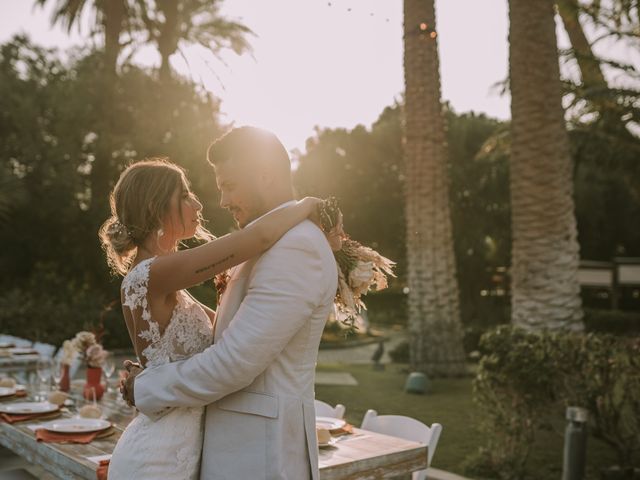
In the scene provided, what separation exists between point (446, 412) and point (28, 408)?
4837 millimetres

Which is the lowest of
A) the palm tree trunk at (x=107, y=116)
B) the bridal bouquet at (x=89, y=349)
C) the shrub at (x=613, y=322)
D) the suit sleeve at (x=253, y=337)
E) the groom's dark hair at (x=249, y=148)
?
the shrub at (x=613, y=322)

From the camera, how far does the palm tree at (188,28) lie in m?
18.3

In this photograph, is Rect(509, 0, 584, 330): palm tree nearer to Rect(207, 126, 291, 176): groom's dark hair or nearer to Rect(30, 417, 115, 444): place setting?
Rect(30, 417, 115, 444): place setting

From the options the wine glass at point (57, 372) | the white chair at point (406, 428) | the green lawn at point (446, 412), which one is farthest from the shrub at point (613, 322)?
the wine glass at point (57, 372)

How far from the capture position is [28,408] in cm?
467

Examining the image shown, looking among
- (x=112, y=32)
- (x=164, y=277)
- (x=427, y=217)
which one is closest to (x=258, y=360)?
(x=164, y=277)

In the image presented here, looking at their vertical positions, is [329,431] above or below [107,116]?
below

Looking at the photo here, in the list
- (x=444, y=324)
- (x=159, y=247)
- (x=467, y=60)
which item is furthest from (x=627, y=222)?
(x=159, y=247)

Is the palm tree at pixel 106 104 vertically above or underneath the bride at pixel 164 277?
above

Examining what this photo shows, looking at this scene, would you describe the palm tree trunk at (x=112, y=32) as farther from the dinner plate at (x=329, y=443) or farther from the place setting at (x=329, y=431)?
the dinner plate at (x=329, y=443)

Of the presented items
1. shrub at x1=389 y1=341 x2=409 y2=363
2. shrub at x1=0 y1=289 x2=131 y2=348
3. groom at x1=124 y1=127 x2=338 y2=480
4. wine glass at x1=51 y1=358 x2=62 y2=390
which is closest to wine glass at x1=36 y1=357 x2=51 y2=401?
wine glass at x1=51 y1=358 x2=62 y2=390

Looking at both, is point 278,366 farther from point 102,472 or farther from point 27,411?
point 27,411

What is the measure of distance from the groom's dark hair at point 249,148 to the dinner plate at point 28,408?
9.60ft

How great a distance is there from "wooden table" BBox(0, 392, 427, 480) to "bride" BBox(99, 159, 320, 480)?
42.2 inches
